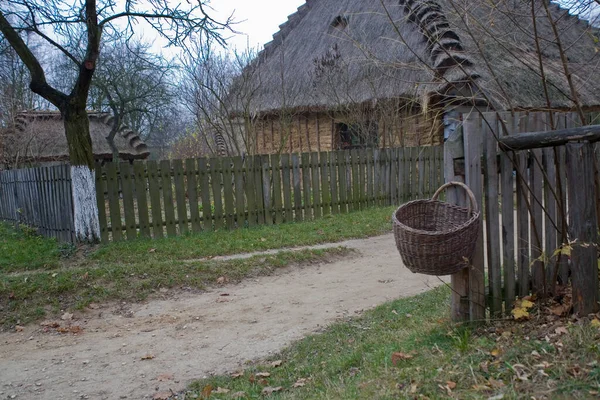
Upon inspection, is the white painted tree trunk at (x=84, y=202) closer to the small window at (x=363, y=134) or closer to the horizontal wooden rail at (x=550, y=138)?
the horizontal wooden rail at (x=550, y=138)

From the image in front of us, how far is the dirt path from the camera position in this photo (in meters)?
4.40

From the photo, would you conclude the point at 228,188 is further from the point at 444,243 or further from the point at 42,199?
the point at 444,243

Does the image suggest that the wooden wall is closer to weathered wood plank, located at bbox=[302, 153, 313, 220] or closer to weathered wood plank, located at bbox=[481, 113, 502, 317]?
weathered wood plank, located at bbox=[302, 153, 313, 220]

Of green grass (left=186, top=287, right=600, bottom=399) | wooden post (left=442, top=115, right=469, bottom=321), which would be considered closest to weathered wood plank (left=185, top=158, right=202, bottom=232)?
green grass (left=186, top=287, right=600, bottom=399)

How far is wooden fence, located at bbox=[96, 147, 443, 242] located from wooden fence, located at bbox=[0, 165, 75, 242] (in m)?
0.73

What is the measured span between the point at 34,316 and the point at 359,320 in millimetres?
3796

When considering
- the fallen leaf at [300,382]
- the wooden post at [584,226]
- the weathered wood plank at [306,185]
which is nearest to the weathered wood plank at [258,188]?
the weathered wood plank at [306,185]

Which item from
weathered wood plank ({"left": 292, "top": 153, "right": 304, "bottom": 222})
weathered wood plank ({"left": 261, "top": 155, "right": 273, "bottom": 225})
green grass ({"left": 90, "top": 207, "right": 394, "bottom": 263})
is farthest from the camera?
weathered wood plank ({"left": 292, "top": 153, "right": 304, "bottom": 222})

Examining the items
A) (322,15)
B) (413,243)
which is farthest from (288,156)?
(322,15)

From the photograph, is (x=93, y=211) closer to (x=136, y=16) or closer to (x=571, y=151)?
(x=136, y=16)

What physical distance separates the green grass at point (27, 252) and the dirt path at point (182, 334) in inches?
101

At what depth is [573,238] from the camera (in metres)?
3.58

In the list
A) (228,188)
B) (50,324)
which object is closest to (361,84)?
(228,188)

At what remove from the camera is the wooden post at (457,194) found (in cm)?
386
